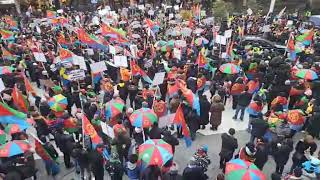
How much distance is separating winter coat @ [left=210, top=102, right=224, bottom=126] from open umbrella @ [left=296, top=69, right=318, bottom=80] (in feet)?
10.7

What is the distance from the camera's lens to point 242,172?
24.0ft

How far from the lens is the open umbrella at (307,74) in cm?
1269

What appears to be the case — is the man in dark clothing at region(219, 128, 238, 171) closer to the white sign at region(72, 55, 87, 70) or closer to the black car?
the white sign at region(72, 55, 87, 70)

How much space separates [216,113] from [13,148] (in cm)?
598

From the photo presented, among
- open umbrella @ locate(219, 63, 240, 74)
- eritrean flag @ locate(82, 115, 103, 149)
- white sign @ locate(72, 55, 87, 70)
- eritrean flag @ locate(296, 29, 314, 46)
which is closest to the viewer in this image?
eritrean flag @ locate(82, 115, 103, 149)

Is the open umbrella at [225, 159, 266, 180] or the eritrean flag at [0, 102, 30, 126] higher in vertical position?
the eritrean flag at [0, 102, 30, 126]

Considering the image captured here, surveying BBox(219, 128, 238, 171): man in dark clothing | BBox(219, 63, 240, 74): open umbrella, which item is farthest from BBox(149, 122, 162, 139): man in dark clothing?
BBox(219, 63, 240, 74): open umbrella

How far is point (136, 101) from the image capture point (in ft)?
39.4

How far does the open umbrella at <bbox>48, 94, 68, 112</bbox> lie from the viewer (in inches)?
432

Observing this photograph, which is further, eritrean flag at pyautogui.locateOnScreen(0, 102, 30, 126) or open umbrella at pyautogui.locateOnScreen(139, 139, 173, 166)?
eritrean flag at pyautogui.locateOnScreen(0, 102, 30, 126)

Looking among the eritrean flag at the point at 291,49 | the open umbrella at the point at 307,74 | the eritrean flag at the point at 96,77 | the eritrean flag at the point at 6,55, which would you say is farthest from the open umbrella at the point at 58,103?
the eritrean flag at the point at 291,49

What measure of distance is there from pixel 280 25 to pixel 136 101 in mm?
13825

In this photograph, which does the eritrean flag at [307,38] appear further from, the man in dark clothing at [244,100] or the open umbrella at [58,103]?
the open umbrella at [58,103]

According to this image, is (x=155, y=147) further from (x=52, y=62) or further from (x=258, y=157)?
(x=52, y=62)
